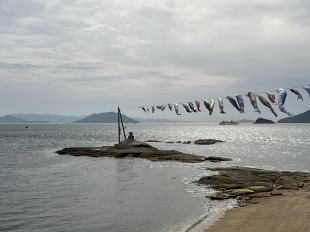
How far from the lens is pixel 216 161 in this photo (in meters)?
61.9

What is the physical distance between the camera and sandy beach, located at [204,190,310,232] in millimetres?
21094

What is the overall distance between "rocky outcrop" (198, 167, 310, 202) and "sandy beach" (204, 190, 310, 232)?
8.41 ft

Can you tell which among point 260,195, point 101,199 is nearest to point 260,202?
point 260,195

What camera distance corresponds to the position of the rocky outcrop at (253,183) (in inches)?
1233

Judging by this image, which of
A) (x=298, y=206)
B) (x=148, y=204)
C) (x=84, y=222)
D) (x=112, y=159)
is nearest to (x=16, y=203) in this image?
(x=84, y=222)

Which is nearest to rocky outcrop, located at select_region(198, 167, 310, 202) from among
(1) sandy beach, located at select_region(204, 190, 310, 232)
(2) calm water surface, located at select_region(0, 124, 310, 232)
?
(2) calm water surface, located at select_region(0, 124, 310, 232)

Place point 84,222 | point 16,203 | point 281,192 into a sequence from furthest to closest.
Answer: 1. point 281,192
2. point 16,203
3. point 84,222

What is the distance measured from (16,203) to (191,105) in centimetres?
2990

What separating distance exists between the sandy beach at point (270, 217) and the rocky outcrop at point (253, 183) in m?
2.56

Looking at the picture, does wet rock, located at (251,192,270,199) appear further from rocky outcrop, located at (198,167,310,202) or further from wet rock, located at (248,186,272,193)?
wet rock, located at (248,186,272,193)

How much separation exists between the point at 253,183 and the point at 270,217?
12.7 metres

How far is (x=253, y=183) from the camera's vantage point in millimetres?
35906

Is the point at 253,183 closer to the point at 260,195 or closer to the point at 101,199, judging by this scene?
the point at 260,195

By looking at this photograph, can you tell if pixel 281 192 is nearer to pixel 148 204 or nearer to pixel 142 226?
pixel 148 204
